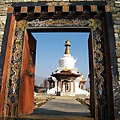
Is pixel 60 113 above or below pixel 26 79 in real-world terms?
below

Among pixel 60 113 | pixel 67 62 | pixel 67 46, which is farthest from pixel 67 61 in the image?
pixel 60 113

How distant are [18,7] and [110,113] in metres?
4.81

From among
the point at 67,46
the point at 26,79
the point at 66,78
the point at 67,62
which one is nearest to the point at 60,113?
the point at 26,79

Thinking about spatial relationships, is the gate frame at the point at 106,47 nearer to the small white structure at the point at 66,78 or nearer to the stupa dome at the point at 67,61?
the small white structure at the point at 66,78

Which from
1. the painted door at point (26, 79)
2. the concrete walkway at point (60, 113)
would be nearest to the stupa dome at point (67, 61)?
the concrete walkway at point (60, 113)

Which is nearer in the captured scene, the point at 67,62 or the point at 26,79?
the point at 26,79

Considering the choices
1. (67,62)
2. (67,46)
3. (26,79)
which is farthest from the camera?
(67,46)

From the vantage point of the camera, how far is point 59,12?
553 centimetres

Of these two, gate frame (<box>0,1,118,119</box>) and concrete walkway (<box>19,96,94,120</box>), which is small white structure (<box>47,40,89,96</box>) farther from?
gate frame (<box>0,1,118,119</box>)

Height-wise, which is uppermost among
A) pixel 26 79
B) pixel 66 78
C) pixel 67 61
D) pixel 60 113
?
pixel 67 61

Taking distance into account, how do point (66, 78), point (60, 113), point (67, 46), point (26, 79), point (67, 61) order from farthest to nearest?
point (67, 46) → point (67, 61) → point (66, 78) → point (60, 113) → point (26, 79)

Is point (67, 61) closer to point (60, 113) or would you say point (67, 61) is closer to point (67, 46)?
point (67, 46)

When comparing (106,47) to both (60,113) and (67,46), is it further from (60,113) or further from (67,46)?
(67,46)

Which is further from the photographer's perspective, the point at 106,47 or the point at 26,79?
the point at 26,79
